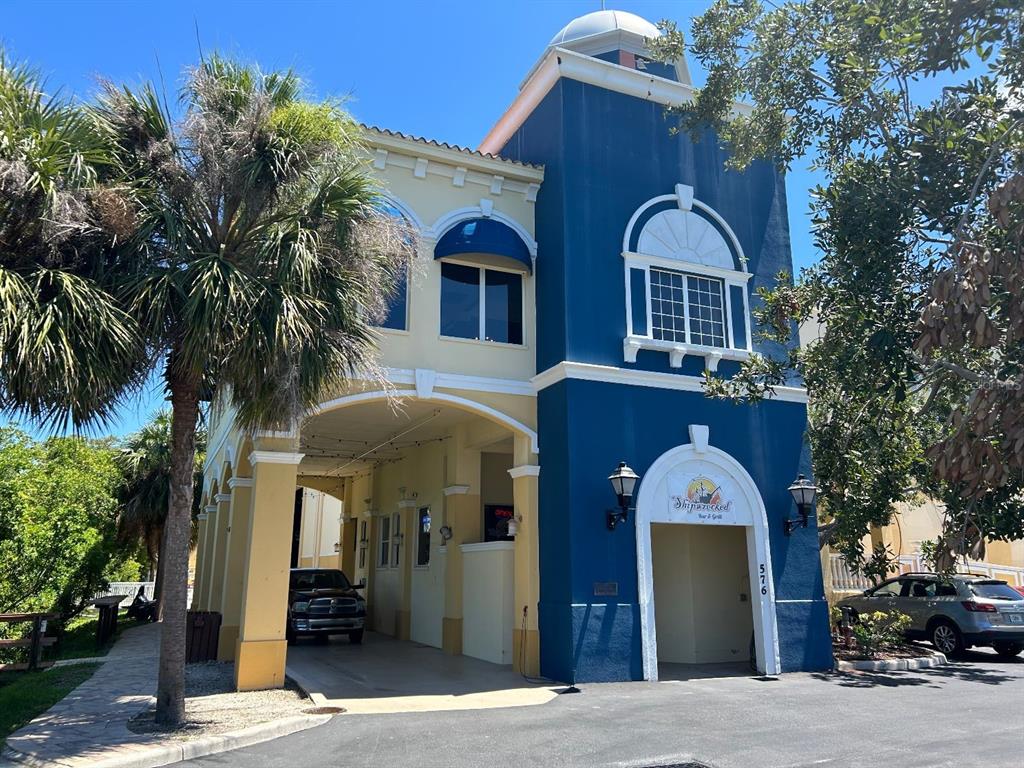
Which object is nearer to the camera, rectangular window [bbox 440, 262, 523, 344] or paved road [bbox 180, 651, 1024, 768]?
→ paved road [bbox 180, 651, 1024, 768]

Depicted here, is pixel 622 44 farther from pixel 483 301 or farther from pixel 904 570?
pixel 904 570

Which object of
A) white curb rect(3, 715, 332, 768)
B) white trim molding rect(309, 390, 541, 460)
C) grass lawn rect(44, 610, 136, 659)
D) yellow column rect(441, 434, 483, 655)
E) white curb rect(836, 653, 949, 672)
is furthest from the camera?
grass lawn rect(44, 610, 136, 659)

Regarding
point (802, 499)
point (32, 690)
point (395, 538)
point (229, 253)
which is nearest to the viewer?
point (229, 253)

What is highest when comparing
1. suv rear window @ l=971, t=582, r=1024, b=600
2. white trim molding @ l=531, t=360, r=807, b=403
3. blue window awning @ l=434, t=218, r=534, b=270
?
blue window awning @ l=434, t=218, r=534, b=270

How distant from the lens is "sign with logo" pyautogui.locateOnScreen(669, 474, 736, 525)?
1378 centimetres

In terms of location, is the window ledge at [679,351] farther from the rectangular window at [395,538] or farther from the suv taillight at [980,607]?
the rectangular window at [395,538]

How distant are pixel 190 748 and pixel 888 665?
11707mm

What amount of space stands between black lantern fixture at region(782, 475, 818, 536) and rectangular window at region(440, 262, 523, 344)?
5.53 meters

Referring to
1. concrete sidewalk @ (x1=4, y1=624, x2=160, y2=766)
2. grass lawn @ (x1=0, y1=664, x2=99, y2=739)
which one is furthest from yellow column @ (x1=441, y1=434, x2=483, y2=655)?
grass lawn @ (x1=0, y1=664, x2=99, y2=739)

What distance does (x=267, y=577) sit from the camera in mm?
11906

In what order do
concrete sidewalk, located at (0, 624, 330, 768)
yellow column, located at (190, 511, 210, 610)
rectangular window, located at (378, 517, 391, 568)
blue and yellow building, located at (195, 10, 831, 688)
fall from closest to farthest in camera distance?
concrete sidewalk, located at (0, 624, 330, 768)
blue and yellow building, located at (195, 10, 831, 688)
yellow column, located at (190, 511, 210, 610)
rectangular window, located at (378, 517, 391, 568)

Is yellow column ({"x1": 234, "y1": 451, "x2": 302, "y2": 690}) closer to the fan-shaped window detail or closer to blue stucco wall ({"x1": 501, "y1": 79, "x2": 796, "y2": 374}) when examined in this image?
blue stucco wall ({"x1": 501, "y1": 79, "x2": 796, "y2": 374})

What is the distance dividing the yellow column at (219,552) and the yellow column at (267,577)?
5.23 m

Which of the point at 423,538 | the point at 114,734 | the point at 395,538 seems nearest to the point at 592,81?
the point at 423,538
